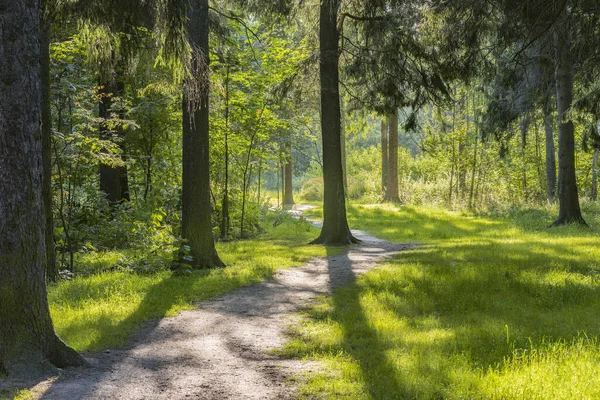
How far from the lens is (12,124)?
3650 mm

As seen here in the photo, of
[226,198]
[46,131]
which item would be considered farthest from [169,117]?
[46,131]

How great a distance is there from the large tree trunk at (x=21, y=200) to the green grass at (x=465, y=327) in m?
2.28

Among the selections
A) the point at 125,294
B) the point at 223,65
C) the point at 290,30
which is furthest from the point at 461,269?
the point at 290,30

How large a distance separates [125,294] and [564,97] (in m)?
12.5

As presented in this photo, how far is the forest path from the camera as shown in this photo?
3754 millimetres

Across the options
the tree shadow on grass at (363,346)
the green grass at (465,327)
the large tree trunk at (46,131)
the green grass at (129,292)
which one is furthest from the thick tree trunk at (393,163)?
the large tree trunk at (46,131)

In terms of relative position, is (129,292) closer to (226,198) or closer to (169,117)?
(169,117)

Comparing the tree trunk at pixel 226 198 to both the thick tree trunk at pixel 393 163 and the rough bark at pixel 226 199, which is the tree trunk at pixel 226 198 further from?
the thick tree trunk at pixel 393 163

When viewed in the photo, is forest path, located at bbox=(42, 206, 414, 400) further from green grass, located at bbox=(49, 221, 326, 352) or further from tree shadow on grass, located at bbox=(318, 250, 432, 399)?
tree shadow on grass, located at bbox=(318, 250, 432, 399)

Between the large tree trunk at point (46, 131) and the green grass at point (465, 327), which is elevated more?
the large tree trunk at point (46, 131)

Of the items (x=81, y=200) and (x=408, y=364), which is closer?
(x=408, y=364)

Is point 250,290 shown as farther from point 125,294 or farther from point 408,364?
point 408,364

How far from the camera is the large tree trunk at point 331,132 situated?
11.8m

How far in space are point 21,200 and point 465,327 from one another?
448 cm
